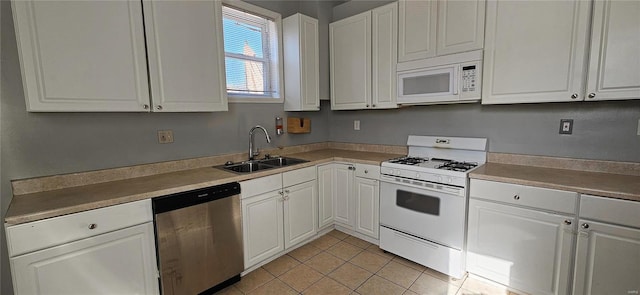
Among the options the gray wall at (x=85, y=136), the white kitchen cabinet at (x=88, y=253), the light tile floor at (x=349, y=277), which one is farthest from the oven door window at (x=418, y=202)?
the white kitchen cabinet at (x=88, y=253)

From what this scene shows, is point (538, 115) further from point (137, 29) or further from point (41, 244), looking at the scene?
point (41, 244)

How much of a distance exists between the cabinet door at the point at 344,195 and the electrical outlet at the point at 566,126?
172 cm

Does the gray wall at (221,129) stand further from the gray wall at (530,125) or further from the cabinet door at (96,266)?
the cabinet door at (96,266)

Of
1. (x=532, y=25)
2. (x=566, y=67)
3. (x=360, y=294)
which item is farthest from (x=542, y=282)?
(x=532, y=25)

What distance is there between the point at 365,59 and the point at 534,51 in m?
1.42

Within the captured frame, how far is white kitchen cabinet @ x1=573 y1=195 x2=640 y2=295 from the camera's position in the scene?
57.9 inches

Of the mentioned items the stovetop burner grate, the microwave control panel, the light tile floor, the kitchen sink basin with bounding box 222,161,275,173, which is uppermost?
the microwave control panel

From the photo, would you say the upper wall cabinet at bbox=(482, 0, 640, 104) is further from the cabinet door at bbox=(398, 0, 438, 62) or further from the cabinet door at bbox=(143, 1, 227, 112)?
the cabinet door at bbox=(143, 1, 227, 112)

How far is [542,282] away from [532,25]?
1.76 meters

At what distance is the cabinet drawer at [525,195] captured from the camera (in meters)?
1.64

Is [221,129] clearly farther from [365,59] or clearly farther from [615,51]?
[615,51]

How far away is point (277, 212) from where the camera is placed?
2.33 m

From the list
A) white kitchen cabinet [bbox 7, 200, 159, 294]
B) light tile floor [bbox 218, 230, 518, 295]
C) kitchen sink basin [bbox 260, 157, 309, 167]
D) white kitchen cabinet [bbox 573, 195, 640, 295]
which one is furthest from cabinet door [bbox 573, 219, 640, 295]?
white kitchen cabinet [bbox 7, 200, 159, 294]

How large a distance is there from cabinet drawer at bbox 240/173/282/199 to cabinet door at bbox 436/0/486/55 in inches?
70.3
